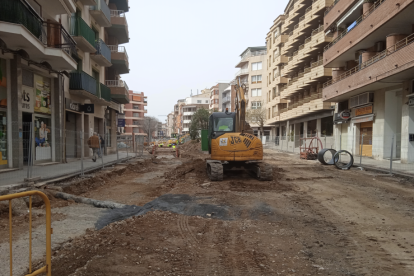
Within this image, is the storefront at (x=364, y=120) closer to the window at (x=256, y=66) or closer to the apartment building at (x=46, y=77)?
the apartment building at (x=46, y=77)

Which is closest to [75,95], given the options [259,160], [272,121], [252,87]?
[259,160]

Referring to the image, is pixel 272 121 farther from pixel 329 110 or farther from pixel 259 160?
pixel 259 160

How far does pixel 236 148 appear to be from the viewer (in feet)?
34.7

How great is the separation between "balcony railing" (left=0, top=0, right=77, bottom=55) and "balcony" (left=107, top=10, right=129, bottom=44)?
35.5 feet

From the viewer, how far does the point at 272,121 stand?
4844 centimetres

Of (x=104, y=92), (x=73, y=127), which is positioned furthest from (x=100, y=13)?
(x=73, y=127)

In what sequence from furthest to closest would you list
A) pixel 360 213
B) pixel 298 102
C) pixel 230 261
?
pixel 298 102
pixel 360 213
pixel 230 261

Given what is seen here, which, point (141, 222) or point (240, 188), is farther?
point (240, 188)

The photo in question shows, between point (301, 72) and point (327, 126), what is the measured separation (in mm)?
7739

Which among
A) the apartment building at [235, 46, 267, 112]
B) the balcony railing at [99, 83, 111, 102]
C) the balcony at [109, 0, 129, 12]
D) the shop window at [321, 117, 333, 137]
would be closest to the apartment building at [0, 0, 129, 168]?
the balcony railing at [99, 83, 111, 102]

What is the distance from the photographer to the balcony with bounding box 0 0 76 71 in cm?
1005

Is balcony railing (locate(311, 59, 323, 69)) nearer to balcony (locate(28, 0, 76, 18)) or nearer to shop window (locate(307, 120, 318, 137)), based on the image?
shop window (locate(307, 120, 318, 137))

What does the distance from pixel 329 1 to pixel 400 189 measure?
24.7 meters

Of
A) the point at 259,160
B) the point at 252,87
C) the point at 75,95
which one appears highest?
the point at 252,87
